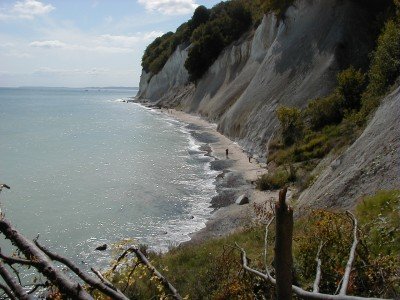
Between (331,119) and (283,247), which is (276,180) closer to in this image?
(331,119)

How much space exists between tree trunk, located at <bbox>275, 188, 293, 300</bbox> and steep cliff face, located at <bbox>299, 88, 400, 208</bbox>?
10.5 m

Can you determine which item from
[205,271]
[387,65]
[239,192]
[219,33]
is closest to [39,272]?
[205,271]

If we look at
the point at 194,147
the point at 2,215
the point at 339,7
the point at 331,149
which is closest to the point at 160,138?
the point at 194,147

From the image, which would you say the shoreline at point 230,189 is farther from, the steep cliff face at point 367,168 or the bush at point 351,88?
the bush at point 351,88

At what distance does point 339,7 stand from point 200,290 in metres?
30.9

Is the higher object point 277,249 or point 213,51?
point 213,51

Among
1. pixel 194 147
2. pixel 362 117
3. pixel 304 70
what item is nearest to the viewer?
pixel 362 117

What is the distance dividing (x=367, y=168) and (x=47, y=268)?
1308cm

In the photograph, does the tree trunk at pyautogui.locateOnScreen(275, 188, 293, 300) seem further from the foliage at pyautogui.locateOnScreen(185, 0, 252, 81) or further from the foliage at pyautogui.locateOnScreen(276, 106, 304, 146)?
the foliage at pyautogui.locateOnScreen(185, 0, 252, 81)

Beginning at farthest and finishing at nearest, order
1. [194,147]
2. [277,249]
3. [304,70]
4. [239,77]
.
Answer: [239,77] < [194,147] < [304,70] < [277,249]

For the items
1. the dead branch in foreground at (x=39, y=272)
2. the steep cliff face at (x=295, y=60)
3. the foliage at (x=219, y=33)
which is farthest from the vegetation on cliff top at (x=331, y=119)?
the foliage at (x=219, y=33)

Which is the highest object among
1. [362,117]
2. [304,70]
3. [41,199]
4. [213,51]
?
[213,51]

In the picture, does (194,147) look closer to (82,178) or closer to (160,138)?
(160,138)

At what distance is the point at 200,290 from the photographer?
31.7 ft
